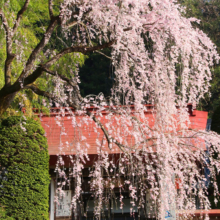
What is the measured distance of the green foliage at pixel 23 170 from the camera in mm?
4852

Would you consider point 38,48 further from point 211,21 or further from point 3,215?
point 211,21

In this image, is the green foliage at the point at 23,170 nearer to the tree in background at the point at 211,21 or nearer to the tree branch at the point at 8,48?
the tree branch at the point at 8,48

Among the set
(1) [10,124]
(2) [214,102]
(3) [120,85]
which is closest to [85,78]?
(2) [214,102]

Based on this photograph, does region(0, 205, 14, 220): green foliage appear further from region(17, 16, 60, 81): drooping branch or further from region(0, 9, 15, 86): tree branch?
region(17, 16, 60, 81): drooping branch

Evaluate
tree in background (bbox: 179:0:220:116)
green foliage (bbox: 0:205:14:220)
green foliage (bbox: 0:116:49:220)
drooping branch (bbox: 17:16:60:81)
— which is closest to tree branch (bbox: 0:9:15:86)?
drooping branch (bbox: 17:16:60:81)

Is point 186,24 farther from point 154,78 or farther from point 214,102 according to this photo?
point 214,102

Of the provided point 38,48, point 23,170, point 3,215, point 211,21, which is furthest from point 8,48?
point 211,21

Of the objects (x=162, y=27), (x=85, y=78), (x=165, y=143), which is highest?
(x=85, y=78)

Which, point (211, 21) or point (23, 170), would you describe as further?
point (211, 21)

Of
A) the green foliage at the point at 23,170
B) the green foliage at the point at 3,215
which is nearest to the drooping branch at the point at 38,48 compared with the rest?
the green foliage at the point at 23,170

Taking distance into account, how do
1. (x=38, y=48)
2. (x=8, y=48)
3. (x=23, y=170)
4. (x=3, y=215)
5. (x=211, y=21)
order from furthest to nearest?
1. (x=211, y=21)
2. (x=23, y=170)
3. (x=3, y=215)
4. (x=8, y=48)
5. (x=38, y=48)

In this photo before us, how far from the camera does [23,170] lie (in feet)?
16.3

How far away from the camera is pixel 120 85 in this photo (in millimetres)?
4121

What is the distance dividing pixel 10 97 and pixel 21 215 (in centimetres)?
179
